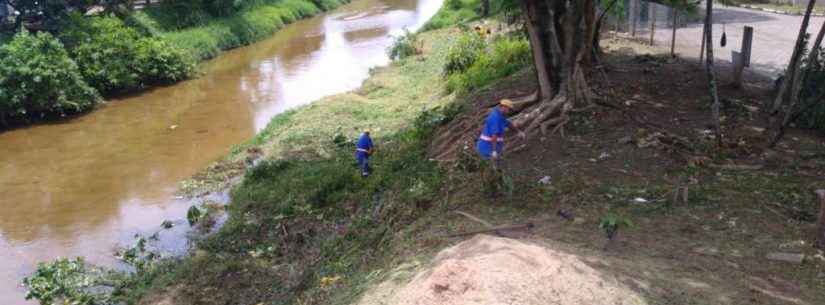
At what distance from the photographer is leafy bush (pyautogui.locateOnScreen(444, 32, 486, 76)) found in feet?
60.9

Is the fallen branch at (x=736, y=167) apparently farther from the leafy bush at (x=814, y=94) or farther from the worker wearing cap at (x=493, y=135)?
the worker wearing cap at (x=493, y=135)

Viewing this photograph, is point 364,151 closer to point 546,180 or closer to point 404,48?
point 546,180

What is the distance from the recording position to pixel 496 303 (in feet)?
17.2

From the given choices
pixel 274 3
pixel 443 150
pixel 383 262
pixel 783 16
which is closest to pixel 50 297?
pixel 383 262

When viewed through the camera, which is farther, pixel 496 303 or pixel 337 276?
pixel 337 276

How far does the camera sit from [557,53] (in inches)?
448

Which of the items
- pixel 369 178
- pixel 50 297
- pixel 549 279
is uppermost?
pixel 549 279

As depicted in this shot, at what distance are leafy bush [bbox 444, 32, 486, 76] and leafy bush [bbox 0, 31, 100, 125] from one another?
1071cm

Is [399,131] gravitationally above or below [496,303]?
below

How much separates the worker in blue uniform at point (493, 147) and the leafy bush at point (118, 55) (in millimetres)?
16355

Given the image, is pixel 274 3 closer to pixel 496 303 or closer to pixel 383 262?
pixel 383 262

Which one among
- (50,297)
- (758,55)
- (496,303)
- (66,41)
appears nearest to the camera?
(496,303)

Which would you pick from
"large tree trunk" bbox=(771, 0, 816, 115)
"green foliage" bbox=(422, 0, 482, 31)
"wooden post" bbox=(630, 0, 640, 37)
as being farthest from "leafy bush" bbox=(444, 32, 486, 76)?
"green foliage" bbox=(422, 0, 482, 31)

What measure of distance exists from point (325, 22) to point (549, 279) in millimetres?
34756
